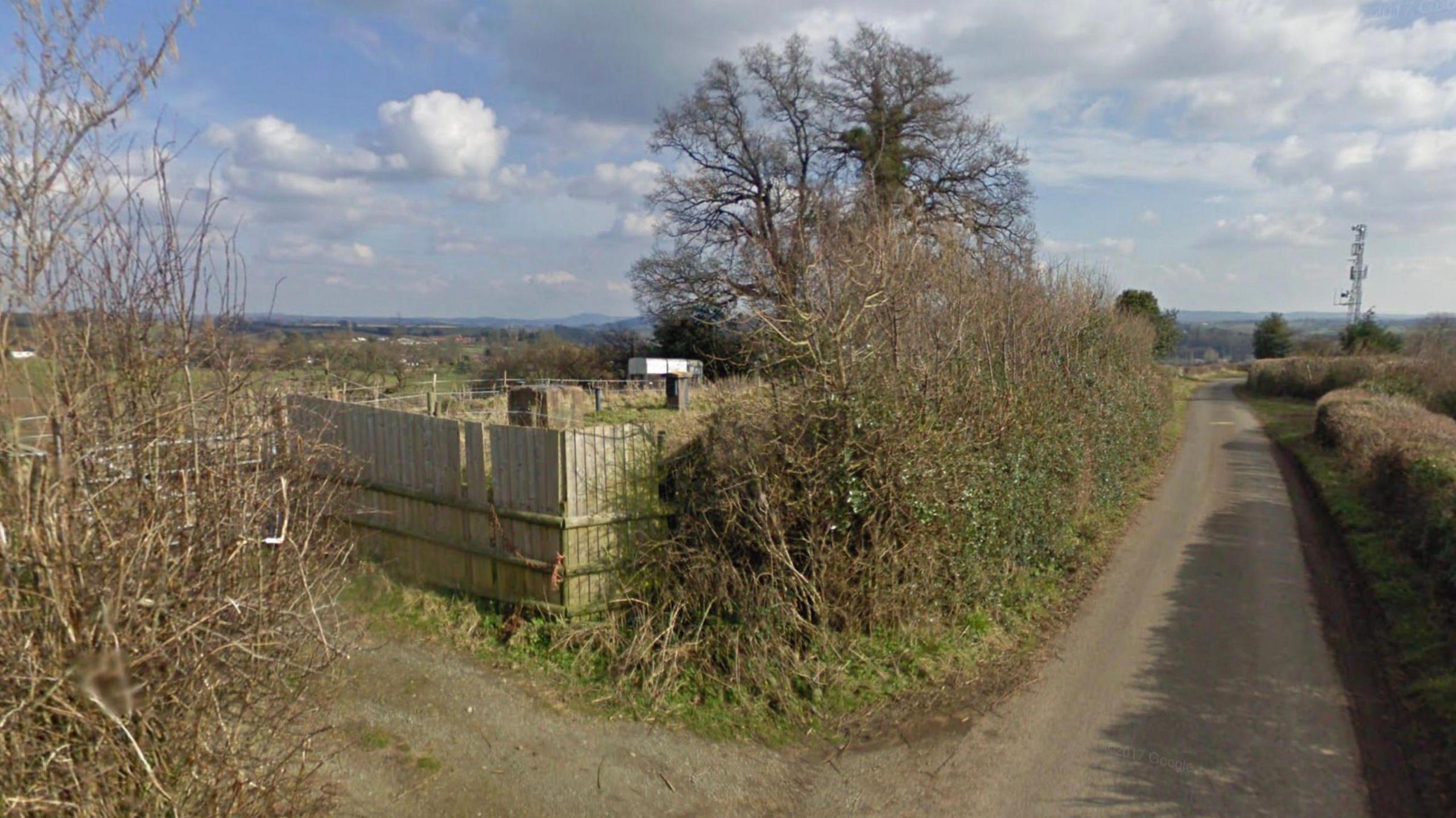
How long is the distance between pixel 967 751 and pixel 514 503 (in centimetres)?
446

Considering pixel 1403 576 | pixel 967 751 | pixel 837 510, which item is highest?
pixel 837 510

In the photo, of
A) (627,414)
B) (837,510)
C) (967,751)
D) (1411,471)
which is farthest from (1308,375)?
(967,751)

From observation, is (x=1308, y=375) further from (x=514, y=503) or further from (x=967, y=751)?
(x=514, y=503)

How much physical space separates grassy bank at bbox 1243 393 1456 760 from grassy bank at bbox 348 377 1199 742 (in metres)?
2.91

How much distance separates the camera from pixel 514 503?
8.04 meters

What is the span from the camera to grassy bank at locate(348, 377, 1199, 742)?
6.59 meters

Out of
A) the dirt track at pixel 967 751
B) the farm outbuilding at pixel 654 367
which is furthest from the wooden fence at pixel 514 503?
the farm outbuilding at pixel 654 367

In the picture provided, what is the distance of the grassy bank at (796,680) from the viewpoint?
659 cm

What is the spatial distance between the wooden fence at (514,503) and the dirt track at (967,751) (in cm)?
99

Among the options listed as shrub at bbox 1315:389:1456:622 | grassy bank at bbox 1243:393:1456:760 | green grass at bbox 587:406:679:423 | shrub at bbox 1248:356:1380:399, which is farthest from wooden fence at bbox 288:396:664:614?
shrub at bbox 1248:356:1380:399

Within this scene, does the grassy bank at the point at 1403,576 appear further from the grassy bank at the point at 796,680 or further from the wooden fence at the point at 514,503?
the wooden fence at the point at 514,503

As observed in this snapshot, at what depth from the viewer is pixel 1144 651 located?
26.5 ft

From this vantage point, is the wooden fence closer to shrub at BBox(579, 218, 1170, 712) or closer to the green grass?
shrub at BBox(579, 218, 1170, 712)

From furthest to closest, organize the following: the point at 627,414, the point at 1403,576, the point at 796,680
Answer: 1. the point at 627,414
2. the point at 1403,576
3. the point at 796,680
